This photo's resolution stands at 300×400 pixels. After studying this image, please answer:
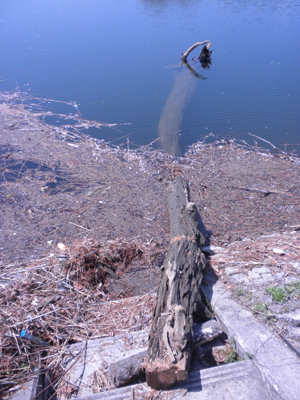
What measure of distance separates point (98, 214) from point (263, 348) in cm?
330

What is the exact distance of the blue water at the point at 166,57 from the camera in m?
8.31

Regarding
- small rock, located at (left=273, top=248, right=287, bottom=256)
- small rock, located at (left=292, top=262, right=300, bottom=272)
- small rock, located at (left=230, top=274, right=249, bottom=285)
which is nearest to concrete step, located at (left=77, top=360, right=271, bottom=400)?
small rock, located at (left=230, top=274, right=249, bottom=285)

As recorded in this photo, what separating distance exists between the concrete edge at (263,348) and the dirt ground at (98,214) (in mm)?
871

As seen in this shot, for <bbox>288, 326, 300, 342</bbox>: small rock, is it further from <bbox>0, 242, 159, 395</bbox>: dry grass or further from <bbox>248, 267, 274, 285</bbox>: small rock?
<bbox>0, 242, 159, 395</bbox>: dry grass

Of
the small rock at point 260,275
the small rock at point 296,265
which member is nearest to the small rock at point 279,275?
the small rock at point 260,275

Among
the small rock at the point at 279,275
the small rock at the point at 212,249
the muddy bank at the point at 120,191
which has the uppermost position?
the muddy bank at the point at 120,191

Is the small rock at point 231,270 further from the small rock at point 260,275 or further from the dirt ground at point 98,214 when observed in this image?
the dirt ground at point 98,214

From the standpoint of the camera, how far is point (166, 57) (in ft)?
41.0

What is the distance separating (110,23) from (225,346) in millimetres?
18182

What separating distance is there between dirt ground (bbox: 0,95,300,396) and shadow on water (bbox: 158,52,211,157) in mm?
501

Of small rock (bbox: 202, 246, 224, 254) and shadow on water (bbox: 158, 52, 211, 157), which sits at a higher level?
shadow on water (bbox: 158, 52, 211, 157)

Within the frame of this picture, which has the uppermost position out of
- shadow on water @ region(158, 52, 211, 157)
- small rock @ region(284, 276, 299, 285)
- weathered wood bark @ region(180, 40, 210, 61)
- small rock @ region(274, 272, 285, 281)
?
weathered wood bark @ region(180, 40, 210, 61)

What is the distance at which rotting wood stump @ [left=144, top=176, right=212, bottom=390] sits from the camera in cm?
228

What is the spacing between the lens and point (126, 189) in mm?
5719
